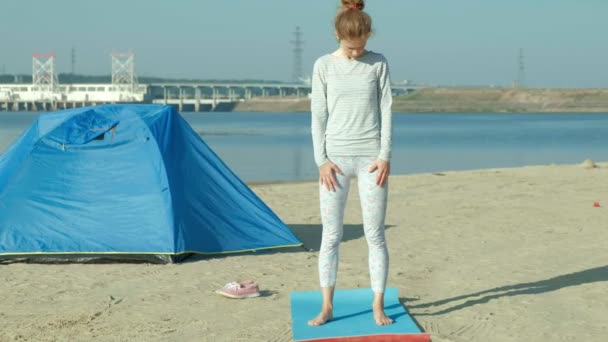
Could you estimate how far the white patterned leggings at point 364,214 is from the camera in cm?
409

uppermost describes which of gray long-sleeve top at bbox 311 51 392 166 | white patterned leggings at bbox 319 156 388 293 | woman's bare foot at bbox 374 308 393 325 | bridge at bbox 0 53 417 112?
gray long-sleeve top at bbox 311 51 392 166

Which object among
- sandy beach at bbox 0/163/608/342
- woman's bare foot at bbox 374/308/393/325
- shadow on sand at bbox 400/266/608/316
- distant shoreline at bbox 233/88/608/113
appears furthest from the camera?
distant shoreline at bbox 233/88/608/113

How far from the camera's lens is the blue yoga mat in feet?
13.1

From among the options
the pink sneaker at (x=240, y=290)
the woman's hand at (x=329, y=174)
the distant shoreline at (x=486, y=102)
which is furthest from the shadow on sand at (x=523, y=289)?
the distant shoreline at (x=486, y=102)

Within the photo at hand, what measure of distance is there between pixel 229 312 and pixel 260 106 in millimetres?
108234

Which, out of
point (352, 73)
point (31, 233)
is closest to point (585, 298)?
point (352, 73)

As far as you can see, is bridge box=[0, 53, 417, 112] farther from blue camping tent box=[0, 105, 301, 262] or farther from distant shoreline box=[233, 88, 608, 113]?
blue camping tent box=[0, 105, 301, 262]

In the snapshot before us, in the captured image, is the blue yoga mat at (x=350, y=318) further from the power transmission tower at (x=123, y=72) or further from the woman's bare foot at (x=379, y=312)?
the power transmission tower at (x=123, y=72)

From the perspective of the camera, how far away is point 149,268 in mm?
5820

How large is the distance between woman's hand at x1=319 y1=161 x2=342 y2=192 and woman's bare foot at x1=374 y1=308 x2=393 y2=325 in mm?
625

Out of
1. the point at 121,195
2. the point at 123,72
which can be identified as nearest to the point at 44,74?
Result: the point at 123,72

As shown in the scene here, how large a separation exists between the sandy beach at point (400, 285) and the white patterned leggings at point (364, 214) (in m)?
0.36

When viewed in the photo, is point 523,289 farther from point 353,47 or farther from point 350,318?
point 353,47

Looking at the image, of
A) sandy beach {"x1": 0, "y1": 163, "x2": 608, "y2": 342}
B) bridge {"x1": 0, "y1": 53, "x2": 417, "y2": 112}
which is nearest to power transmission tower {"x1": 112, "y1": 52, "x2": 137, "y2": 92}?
bridge {"x1": 0, "y1": 53, "x2": 417, "y2": 112}
